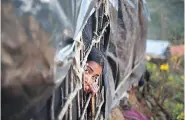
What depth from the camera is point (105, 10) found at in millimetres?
5297

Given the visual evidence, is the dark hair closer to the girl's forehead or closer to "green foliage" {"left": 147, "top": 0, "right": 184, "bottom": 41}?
the girl's forehead

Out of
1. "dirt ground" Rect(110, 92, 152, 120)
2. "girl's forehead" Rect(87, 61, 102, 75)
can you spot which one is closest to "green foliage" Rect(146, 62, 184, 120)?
"dirt ground" Rect(110, 92, 152, 120)

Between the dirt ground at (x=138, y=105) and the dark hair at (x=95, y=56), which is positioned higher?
the dark hair at (x=95, y=56)

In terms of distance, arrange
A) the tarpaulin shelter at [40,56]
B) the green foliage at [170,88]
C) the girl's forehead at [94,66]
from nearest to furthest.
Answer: the tarpaulin shelter at [40,56] < the girl's forehead at [94,66] < the green foliage at [170,88]

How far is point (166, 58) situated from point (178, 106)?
150 inches

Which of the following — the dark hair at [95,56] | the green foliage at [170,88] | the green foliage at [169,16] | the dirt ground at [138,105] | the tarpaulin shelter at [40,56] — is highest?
the tarpaulin shelter at [40,56]

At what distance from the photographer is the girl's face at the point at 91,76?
4445mm

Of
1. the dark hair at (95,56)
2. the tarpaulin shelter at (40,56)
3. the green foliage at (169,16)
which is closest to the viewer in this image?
the tarpaulin shelter at (40,56)

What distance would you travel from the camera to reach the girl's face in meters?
4.45

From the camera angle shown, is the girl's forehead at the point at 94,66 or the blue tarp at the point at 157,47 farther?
the blue tarp at the point at 157,47


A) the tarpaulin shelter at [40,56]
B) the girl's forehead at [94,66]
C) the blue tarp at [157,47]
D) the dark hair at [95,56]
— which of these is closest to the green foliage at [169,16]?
the blue tarp at [157,47]

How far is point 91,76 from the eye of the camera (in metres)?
4.50

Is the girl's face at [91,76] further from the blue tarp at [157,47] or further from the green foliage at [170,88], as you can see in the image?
the blue tarp at [157,47]

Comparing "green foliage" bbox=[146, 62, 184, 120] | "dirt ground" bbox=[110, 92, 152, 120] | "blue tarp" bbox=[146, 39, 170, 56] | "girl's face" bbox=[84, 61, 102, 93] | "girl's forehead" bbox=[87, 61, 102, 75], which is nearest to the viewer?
"girl's face" bbox=[84, 61, 102, 93]
